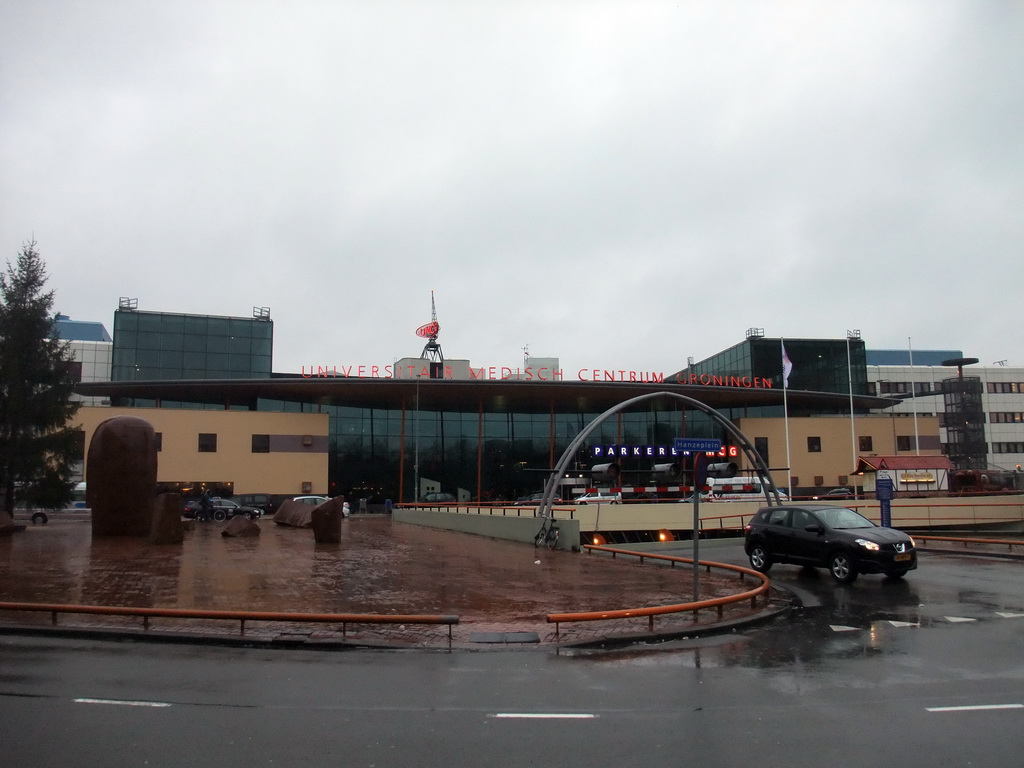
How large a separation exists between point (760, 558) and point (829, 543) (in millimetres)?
2162

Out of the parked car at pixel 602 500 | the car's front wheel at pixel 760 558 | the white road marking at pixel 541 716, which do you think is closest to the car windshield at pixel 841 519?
the car's front wheel at pixel 760 558

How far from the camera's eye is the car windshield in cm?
1606

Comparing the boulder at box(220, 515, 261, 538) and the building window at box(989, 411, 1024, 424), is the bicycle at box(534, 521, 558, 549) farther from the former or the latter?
the building window at box(989, 411, 1024, 424)

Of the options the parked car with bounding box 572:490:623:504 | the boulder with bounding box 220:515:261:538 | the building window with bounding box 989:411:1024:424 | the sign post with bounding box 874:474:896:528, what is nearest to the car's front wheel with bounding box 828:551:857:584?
the sign post with bounding box 874:474:896:528

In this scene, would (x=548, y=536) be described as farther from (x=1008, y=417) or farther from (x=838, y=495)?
(x=1008, y=417)

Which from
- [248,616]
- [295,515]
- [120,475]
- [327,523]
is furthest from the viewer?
[295,515]

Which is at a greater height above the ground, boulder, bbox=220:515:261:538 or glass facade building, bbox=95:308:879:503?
glass facade building, bbox=95:308:879:503

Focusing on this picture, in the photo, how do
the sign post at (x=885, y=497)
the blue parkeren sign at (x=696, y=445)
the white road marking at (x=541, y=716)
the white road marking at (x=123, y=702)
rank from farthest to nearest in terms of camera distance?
the sign post at (x=885, y=497)
the blue parkeren sign at (x=696, y=445)
the white road marking at (x=123, y=702)
the white road marking at (x=541, y=716)

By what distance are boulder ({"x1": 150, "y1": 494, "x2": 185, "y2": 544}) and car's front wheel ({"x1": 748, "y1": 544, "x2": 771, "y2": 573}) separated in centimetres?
1811

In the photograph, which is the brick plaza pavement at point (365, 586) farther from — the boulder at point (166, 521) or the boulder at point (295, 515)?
the boulder at point (295, 515)

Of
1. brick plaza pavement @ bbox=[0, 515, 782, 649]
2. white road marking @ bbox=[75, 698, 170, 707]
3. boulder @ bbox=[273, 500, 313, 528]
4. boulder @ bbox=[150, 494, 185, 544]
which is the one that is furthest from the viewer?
boulder @ bbox=[273, 500, 313, 528]

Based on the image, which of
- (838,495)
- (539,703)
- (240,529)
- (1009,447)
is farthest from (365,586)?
(1009,447)

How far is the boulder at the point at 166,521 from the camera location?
79.6 ft

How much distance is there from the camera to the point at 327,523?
26562 millimetres
